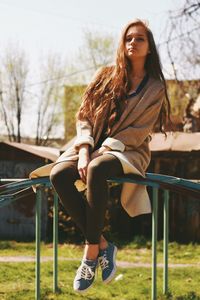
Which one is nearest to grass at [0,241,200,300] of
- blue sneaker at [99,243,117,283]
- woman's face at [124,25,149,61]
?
blue sneaker at [99,243,117,283]

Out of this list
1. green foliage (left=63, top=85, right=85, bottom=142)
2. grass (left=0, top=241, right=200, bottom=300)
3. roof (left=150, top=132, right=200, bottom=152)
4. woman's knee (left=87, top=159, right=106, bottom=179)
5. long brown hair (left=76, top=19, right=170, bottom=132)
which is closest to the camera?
woman's knee (left=87, top=159, right=106, bottom=179)

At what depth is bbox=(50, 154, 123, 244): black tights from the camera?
10.7ft

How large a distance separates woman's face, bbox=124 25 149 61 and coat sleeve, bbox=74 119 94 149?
507 millimetres

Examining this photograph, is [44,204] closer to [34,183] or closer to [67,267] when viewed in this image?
[67,267]

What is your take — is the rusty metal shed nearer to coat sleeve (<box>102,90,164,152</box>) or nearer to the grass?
the grass

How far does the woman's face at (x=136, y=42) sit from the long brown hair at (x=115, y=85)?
0.03 meters

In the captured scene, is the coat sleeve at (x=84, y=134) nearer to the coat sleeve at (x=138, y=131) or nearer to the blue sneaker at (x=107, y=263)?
the coat sleeve at (x=138, y=131)

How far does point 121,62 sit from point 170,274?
4.11 metres

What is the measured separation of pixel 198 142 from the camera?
1166 centimetres

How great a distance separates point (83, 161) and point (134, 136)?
354 mm

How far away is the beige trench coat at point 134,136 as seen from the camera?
11.5ft

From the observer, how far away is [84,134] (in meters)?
3.57

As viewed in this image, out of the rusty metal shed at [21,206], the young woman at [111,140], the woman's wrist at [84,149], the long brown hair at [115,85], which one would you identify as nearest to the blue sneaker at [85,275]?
the young woman at [111,140]

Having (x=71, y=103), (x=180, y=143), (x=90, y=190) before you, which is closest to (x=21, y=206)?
(x=180, y=143)
